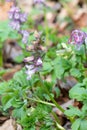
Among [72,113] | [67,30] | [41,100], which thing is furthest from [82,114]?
[67,30]

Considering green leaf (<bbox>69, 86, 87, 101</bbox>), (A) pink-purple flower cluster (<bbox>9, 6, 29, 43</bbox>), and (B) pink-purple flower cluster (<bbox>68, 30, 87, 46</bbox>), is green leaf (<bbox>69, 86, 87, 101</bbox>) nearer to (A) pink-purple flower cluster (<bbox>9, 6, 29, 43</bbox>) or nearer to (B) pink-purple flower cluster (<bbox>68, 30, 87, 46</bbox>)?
(B) pink-purple flower cluster (<bbox>68, 30, 87, 46</bbox>)

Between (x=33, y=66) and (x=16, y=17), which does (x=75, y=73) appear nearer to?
(x=33, y=66)

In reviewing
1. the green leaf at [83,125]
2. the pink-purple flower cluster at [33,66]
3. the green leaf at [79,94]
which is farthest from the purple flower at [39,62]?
the green leaf at [83,125]

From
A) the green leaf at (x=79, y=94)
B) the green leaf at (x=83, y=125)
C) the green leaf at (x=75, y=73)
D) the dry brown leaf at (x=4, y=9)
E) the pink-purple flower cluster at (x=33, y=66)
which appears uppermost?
the dry brown leaf at (x=4, y=9)

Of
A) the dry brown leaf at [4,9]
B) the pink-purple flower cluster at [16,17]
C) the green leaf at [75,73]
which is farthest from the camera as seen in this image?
the dry brown leaf at [4,9]

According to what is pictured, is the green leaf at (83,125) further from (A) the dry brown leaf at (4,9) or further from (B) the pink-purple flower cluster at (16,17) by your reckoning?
(A) the dry brown leaf at (4,9)

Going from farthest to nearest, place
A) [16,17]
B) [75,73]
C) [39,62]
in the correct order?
[16,17] < [75,73] < [39,62]

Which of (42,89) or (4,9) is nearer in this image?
(42,89)

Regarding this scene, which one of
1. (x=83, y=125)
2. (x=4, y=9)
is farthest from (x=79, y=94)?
(x=4, y=9)

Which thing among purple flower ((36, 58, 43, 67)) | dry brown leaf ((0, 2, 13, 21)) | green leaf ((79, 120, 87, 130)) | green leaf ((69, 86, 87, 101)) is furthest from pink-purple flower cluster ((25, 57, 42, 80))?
dry brown leaf ((0, 2, 13, 21))

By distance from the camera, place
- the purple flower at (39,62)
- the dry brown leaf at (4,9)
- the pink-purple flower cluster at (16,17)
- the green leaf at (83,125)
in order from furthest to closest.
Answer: the dry brown leaf at (4,9) → the pink-purple flower cluster at (16,17) → the purple flower at (39,62) → the green leaf at (83,125)

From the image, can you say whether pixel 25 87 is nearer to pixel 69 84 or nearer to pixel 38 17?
pixel 69 84
